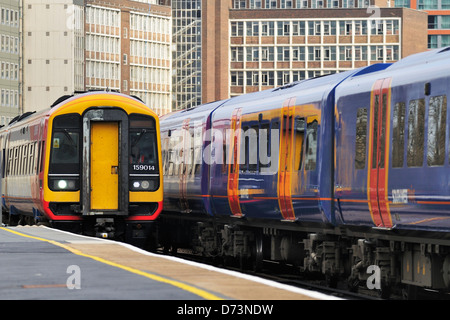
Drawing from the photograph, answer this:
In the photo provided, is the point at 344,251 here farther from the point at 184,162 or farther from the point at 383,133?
the point at 184,162

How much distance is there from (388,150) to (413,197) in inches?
50.6

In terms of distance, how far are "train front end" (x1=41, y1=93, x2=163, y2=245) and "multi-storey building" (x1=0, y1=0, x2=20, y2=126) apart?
108 meters

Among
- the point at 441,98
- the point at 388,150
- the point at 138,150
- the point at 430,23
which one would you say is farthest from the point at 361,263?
the point at 430,23

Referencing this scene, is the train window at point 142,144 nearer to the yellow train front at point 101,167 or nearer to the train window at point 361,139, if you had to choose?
the yellow train front at point 101,167

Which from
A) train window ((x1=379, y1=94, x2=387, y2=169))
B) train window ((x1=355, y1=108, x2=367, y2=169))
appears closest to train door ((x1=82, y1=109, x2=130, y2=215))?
train window ((x1=355, y1=108, x2=367, y2=169))

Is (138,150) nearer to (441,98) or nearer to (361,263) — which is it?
(361,263)

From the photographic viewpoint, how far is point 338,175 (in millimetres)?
19734

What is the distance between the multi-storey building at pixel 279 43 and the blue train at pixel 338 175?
143 meters

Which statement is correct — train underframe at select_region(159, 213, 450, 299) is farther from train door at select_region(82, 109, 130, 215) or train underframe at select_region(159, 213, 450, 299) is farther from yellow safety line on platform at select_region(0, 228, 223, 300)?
yellow safety line on platform at select_region(0, 228, 223, 300)

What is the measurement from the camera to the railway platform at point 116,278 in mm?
11688

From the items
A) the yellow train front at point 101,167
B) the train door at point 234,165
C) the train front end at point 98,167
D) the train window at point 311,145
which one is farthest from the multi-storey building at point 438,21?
the train window at point 311,145

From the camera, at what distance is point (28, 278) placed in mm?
13891

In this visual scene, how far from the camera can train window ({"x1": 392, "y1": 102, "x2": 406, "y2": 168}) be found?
1709cm

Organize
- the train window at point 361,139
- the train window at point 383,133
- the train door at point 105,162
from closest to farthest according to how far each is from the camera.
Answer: the train window at point 383,133 → the train window at point 361,139 → the train door at point 105,162
